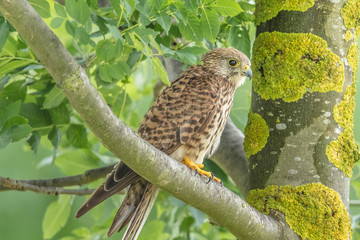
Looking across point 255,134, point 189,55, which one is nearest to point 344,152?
point 255,134

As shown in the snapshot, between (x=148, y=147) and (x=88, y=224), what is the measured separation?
19.7 ft

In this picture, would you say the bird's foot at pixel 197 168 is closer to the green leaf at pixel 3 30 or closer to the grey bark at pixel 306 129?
the grey bark at pixel 306 129

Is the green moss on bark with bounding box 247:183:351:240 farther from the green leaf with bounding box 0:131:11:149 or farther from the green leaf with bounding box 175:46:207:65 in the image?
the green leaf with bounding box 0:131:11:149

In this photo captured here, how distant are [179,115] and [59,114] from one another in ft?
2.20

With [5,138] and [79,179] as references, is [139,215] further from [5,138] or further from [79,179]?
[5,138]

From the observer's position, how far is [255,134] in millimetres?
3031

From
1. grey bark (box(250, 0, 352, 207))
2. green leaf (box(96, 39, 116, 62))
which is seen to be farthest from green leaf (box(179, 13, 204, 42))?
grey bark (box(250, 0, 352, 207))

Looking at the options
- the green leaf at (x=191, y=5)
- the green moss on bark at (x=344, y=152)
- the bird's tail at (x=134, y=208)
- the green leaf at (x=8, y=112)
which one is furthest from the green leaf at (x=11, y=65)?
the green moss on bark at (x=344, y=152)

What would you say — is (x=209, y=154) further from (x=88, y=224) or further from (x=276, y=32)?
(x=88, y=224)

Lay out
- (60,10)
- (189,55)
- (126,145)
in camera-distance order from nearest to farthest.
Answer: (126,145) → (60,10) → (189,55)

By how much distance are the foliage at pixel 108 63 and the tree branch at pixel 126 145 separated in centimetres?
35

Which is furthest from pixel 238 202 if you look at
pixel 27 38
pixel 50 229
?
pixel 50 229

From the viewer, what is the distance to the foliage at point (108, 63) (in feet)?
7.97

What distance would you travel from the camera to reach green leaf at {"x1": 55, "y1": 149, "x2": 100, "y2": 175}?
3588mm
